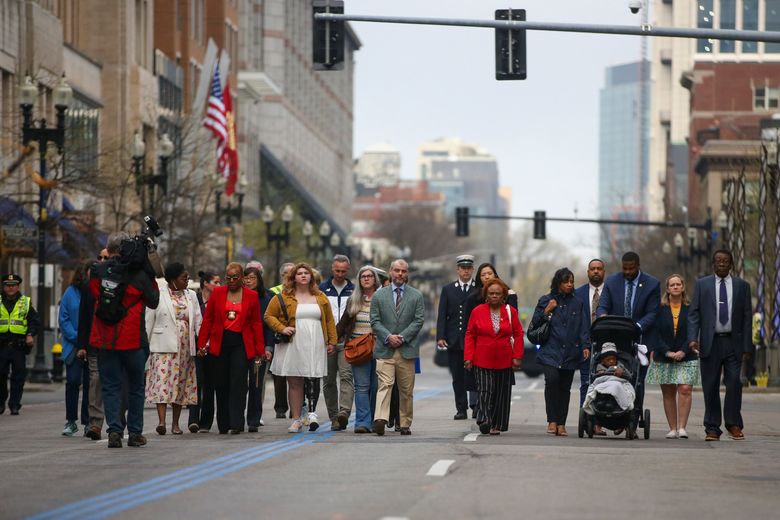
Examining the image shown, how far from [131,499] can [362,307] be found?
880 cm

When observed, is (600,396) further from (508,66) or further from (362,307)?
(508,66)

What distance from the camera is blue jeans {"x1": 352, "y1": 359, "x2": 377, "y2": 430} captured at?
2184cm

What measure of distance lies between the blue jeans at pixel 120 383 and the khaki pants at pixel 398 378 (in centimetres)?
333

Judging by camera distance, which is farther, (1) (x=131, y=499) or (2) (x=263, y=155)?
(2) (x=263, y=155)

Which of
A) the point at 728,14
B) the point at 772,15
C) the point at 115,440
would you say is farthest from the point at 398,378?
the point at 772,15

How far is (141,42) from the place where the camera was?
6831cm

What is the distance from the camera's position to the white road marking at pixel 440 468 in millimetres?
15281

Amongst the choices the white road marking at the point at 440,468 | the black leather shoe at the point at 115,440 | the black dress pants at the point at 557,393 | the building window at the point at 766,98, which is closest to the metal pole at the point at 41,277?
the black dress pants at the point at 557,393

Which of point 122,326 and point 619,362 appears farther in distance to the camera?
point 619,362

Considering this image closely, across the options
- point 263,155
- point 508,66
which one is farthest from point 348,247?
point 508,66

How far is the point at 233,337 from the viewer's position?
2162 centimetres

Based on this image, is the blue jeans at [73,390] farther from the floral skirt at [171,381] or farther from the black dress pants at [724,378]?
the black dress pants at [724,378]

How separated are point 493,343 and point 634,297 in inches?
66.2

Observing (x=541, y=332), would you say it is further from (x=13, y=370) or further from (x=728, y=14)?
(x=728, y=14)
